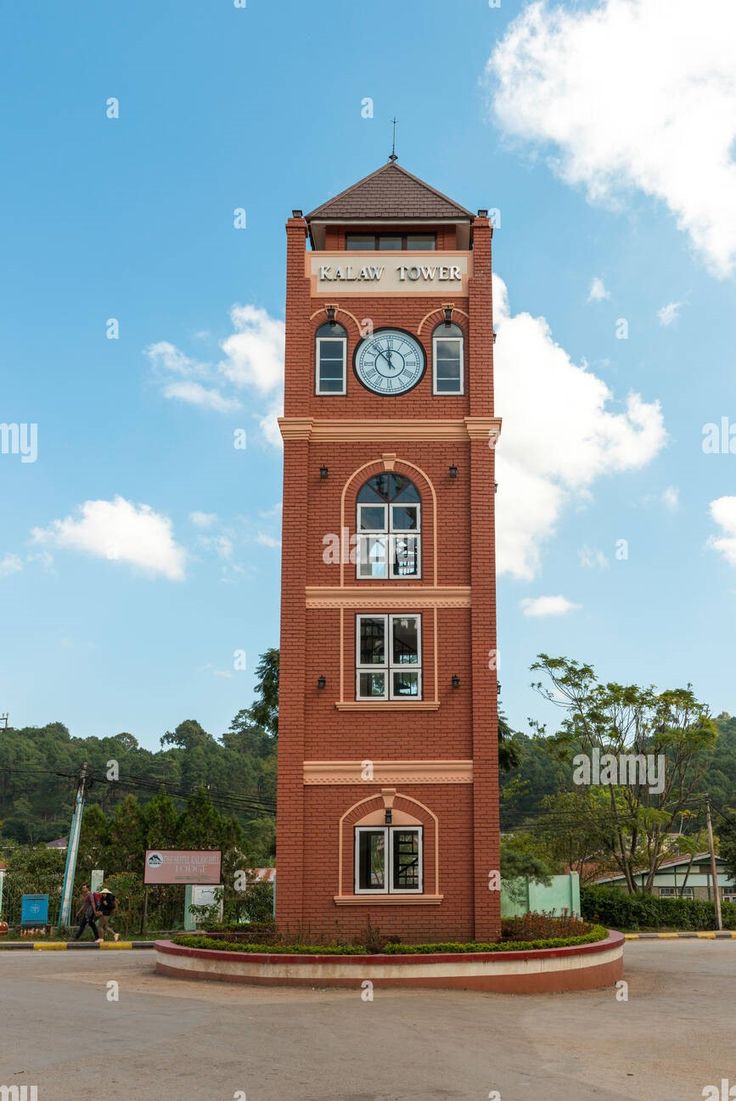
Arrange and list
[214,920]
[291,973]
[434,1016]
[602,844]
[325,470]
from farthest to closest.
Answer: [602,844]
[214,920]
[325,470]
[291,973]
[434,1016]

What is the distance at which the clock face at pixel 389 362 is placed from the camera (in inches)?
872

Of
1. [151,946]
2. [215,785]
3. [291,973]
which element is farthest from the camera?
[215,785]

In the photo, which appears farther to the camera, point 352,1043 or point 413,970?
point 413,970

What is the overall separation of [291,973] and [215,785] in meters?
71.3

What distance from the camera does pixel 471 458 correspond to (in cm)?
2164

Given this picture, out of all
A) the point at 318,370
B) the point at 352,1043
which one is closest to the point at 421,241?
the point at 318,370

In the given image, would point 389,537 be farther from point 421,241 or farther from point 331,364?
point 421,241

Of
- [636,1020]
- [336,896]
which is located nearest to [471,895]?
[336,896]

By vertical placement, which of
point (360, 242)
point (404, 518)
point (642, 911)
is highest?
point (360, 242)

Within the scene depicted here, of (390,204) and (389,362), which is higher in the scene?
(390,204)

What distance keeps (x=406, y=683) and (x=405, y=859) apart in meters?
3.20

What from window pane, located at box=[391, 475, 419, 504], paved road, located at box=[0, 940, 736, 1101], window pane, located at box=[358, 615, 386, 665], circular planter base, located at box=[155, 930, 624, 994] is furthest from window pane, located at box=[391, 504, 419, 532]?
paved road, located at box=[0, 940, 736, 1101]

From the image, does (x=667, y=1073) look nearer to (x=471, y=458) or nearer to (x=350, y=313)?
(x=471, y=458)

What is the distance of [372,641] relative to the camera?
20.8 m
